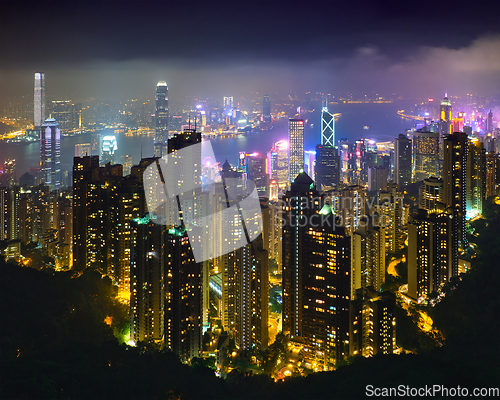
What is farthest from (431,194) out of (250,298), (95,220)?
(95,220)

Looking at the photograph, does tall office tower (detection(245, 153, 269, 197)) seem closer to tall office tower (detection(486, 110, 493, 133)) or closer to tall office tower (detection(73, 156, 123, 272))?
tall office tower (detection(73, 156, 123, 272))

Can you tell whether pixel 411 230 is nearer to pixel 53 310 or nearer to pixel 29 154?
pixel 53 310

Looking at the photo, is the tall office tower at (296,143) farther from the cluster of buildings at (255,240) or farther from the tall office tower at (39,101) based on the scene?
the tall office tower at (39,101)

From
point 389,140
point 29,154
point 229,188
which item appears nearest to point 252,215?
point 229,188

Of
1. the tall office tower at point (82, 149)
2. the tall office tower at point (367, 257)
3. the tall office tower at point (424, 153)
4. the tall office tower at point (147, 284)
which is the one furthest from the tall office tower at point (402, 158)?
the tall office tower at point (147, 284)

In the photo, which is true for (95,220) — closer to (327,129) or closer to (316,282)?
(316,282)
